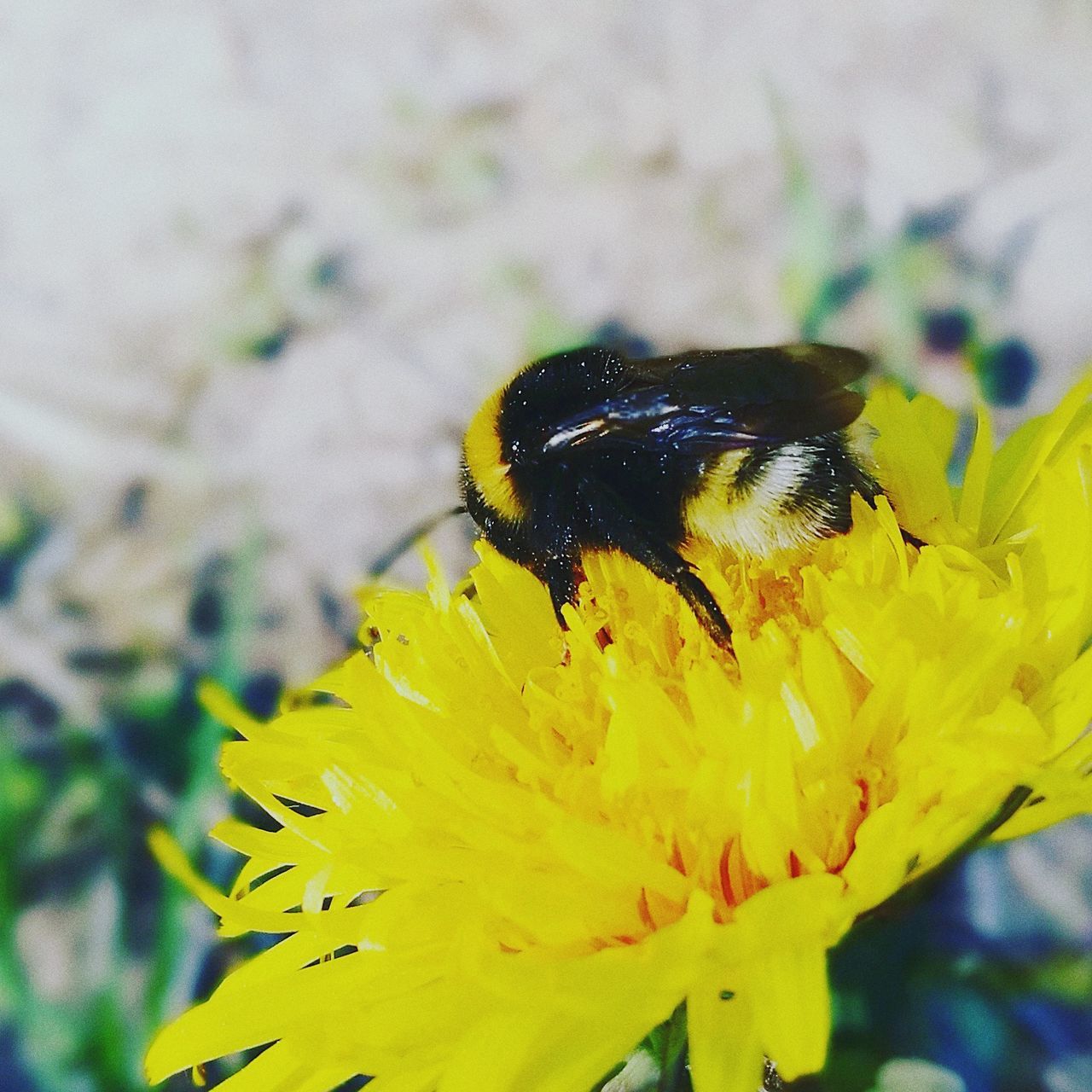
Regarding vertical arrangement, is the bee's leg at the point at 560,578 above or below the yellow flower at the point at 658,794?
above

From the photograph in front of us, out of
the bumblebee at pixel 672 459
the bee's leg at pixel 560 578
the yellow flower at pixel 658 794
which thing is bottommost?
the yellow flower at pixel 658 794

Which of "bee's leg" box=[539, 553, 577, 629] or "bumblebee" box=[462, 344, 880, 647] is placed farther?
"bee's leg" box=[539, 553, 577, 629]

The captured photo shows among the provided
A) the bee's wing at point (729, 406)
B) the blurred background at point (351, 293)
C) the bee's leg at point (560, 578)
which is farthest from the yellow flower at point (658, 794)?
the blurred background at point (351, 293)

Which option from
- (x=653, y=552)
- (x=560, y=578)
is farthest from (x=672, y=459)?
(x=560, y=578)

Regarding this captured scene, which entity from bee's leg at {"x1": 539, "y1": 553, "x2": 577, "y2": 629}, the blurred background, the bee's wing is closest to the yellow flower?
bee's leg at {"x1": 539, "y1": 553, "x2": 577, "y2": 629}

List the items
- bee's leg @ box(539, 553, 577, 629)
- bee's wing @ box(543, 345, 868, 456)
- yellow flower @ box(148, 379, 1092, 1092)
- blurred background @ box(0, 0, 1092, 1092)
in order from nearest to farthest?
yellow flower @ box(148, 379, 1092, 1092), bee's wing @ box(543, 345, 868, 456), bee's leg @ box(539, 553, 577, 629), blurred background @ box(0, 0, 1092, 1092)

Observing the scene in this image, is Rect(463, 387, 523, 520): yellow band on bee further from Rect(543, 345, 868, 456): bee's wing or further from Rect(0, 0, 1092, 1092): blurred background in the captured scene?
Rect(0, 0, 1092, 1092): blurred background

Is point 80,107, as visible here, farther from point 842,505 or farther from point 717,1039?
point 717,1039

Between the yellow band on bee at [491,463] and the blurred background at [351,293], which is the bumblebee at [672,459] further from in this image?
the blurred background at [351,293]
